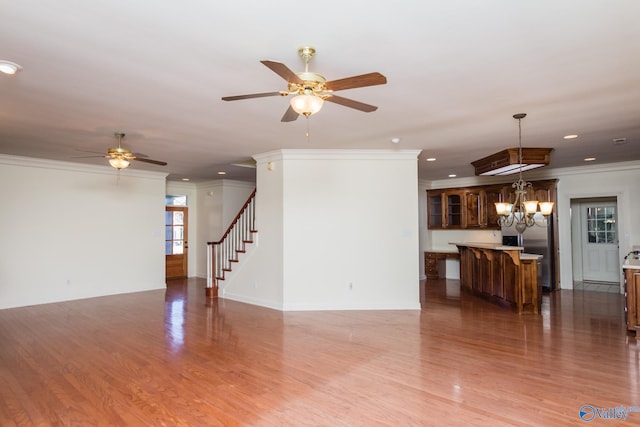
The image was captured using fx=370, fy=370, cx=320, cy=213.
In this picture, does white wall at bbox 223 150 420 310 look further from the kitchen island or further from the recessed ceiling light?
the recessed ceiling light

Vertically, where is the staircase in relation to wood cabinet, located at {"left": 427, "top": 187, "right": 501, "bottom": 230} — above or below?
below

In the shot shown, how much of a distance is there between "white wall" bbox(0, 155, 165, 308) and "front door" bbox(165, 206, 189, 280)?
1273 mm

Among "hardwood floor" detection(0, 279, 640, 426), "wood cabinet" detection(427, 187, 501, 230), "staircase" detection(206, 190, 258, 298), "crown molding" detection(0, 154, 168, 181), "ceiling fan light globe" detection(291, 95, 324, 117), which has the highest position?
"crown molding" detection(0, 154, 168, 181)

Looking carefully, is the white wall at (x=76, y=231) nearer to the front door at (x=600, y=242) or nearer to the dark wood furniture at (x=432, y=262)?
the dark wood furniture at (x=432, y=262)

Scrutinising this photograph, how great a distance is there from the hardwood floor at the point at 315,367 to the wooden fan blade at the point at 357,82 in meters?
2.29

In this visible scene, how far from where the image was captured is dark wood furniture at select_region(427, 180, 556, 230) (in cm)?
802

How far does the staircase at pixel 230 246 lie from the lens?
694 cm

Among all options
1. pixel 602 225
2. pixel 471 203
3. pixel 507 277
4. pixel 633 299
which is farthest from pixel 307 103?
pixel 602 225

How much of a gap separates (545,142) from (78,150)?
7.19 m

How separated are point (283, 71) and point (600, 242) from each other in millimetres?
9259

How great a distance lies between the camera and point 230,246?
7.24 metres

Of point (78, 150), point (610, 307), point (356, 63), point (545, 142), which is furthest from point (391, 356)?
point (78, 150)

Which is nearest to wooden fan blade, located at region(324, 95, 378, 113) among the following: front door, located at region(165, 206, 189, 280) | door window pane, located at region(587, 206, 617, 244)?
front door, located at region(165, 206, 189, 280)

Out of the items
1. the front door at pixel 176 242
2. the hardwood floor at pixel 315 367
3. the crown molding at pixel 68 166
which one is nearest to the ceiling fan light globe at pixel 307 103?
the hardwood floor at pixel 315 367
